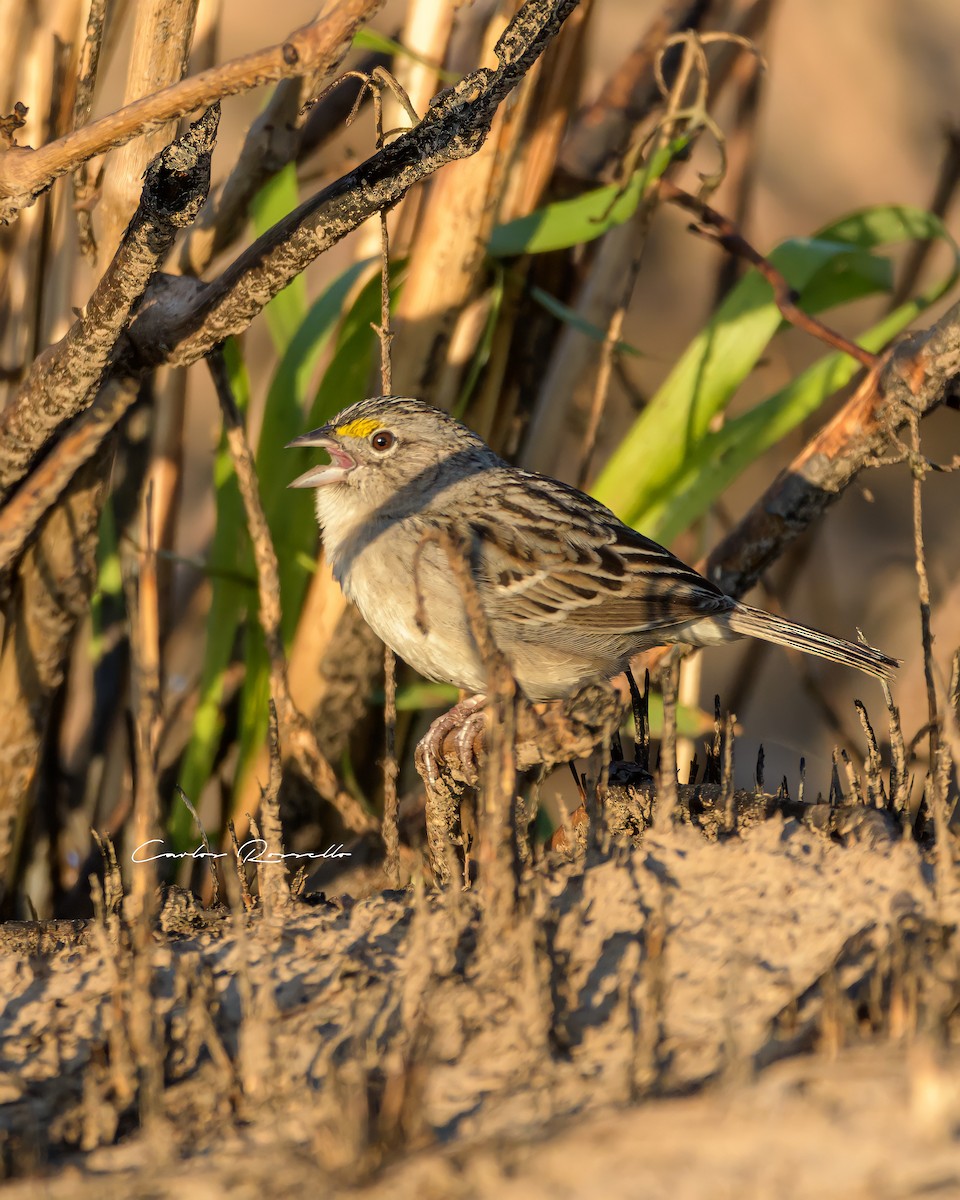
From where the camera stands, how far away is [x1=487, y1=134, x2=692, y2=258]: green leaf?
15.2 ft

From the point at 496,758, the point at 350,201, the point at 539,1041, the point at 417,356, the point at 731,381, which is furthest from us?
the point at 417,356

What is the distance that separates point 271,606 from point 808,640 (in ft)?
5.45

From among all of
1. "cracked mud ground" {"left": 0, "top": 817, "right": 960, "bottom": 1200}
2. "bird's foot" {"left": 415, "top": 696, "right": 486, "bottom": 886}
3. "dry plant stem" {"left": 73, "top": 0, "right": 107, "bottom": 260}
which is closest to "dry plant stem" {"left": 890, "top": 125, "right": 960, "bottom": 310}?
"bird's foot" {"left": 415, "top": 696, "right": 486, "bottom": 886}

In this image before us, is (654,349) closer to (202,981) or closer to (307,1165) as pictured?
Result: (202,981)

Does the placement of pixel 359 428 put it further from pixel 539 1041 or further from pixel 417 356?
pixel 539 1041

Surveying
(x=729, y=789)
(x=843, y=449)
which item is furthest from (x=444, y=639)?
(x=843, y=449)

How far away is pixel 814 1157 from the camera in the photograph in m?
1.71

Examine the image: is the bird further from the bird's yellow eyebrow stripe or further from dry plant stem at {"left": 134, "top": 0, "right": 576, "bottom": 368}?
dry plant stem at {"left": 134, "top": 0, "right": 576, "bottom": 368}

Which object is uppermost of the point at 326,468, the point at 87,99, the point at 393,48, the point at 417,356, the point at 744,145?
the point at 744,145

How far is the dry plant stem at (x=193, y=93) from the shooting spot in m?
2.54

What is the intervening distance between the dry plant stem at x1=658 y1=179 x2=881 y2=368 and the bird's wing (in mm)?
907

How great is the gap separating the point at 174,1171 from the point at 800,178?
29.4 feet

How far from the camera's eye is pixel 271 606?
3859 mm

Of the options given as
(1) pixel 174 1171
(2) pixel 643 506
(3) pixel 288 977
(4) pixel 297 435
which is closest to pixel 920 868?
(3) pixel 288 977
